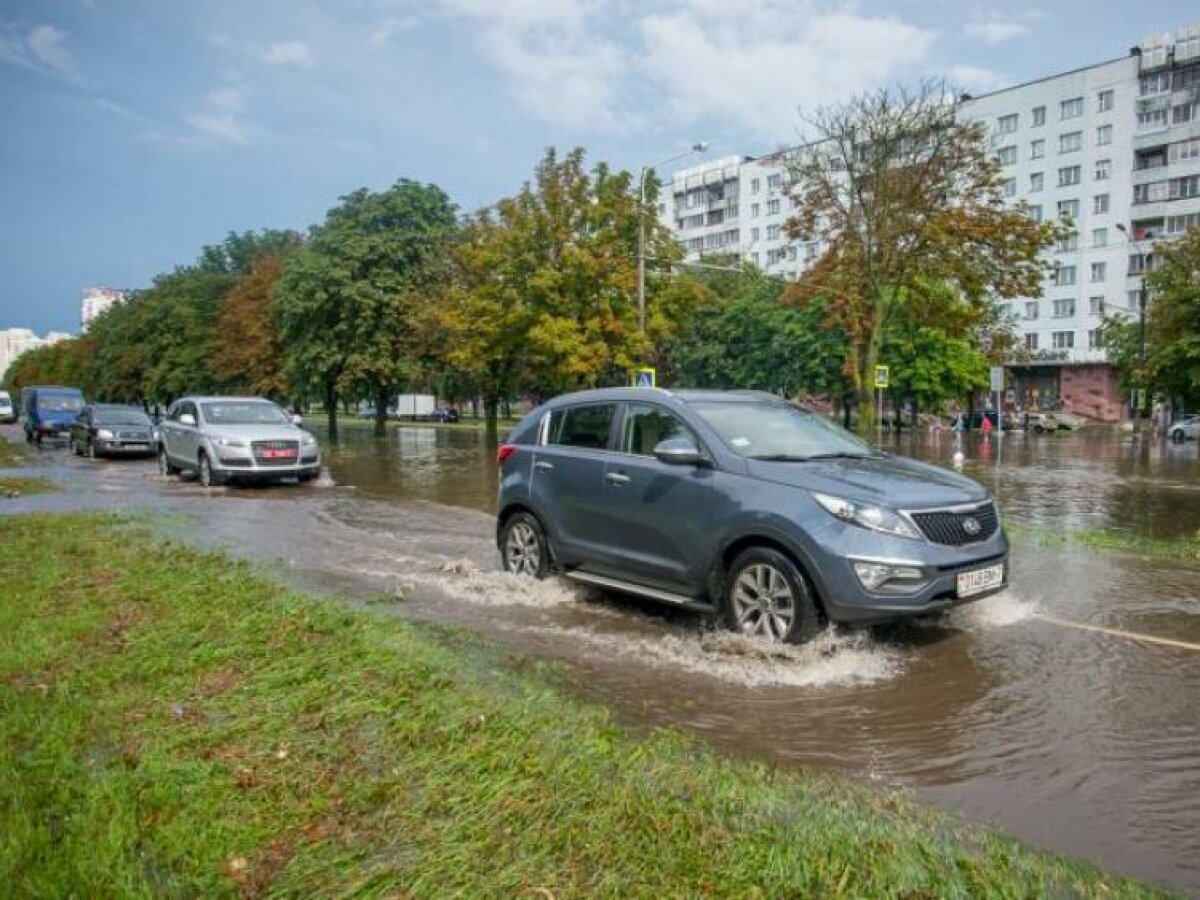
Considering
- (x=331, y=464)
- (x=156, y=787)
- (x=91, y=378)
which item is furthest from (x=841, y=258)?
(x=91, y=378)

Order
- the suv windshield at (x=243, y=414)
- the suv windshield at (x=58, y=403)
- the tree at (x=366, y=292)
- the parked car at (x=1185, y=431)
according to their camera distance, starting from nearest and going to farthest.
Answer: the suv windshield at (x=243, y=414) < the suv windshield at (x=58, y=403) < the tree at (x=366, y=292) < the parked car at (x=1185, y=431)

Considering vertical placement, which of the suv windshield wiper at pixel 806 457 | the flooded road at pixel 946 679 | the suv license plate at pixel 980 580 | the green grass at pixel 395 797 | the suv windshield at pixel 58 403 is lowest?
the flooded road at pixel 946 679

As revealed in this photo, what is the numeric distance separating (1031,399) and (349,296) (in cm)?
5794

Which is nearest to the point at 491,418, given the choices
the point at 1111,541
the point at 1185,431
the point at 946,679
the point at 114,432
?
the point at 114,432

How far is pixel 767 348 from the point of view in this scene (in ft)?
189

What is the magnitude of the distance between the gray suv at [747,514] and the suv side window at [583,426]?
12 mm

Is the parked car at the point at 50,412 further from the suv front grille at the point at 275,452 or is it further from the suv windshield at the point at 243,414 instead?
the suv front grille at the point at 275,452

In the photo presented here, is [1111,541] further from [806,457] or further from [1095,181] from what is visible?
[1095,181]

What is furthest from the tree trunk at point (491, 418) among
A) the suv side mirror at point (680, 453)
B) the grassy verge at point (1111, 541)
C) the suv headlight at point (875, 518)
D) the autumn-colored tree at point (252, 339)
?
the suv headlight at point (875, 518)

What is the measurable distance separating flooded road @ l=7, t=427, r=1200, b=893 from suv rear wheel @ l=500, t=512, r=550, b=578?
18cm

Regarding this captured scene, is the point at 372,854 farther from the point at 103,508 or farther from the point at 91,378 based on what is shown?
the point at 91,378

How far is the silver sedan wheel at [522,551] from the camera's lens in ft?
27.0

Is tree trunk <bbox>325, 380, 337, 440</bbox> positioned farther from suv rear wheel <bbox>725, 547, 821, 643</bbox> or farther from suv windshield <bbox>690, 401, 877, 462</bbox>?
suv rear wheel <bbox>725, 547, 821, 643</bbox>

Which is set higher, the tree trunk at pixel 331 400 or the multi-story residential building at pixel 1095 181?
the multi-story residential building at pixel 1095 181
